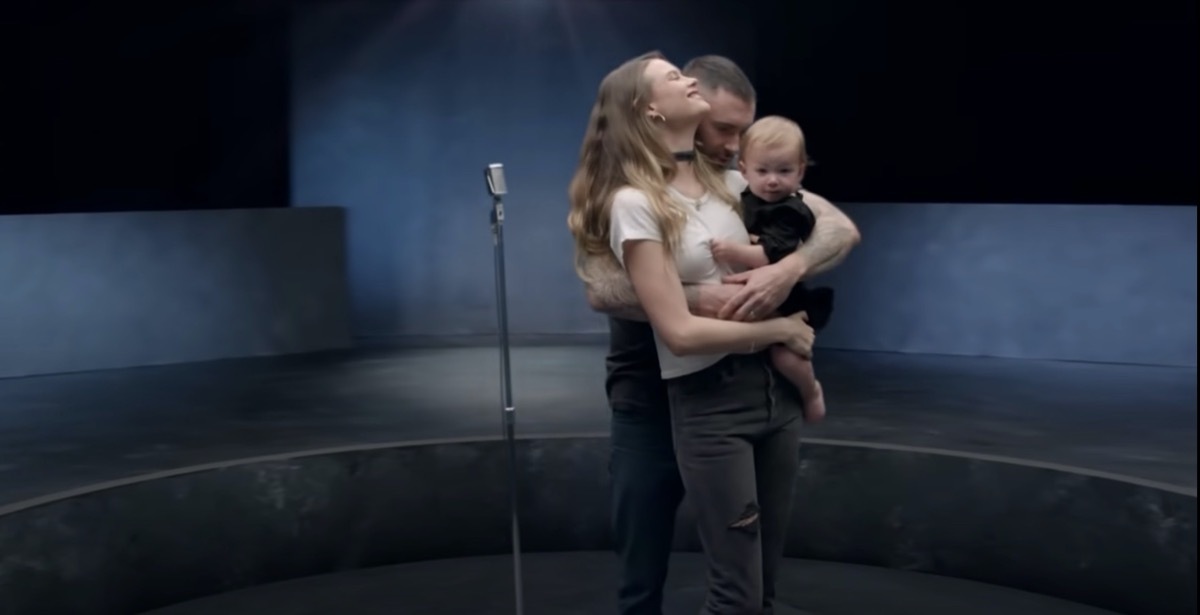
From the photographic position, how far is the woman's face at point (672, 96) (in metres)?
2.35

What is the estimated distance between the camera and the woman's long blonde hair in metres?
2.31

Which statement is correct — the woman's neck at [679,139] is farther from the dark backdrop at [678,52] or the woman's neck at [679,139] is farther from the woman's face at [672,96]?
the dark backdrop at [678,52]

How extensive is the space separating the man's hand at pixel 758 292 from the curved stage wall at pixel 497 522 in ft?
5.43

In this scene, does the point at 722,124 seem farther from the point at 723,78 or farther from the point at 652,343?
the point at 652,343

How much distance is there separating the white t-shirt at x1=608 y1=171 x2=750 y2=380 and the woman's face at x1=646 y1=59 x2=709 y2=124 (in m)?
A: 0.12

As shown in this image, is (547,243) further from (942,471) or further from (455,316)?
(942,471)

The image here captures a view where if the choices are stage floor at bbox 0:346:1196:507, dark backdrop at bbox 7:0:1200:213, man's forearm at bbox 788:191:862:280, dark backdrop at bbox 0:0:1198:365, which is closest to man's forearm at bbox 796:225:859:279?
man's forearm at bbox 788:191:862:280

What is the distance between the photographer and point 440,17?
7418 mm

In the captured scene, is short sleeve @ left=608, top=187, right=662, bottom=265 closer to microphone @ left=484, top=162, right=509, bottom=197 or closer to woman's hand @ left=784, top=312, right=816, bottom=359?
woman's hand @ left=784, top=312, right=816, bottom=359

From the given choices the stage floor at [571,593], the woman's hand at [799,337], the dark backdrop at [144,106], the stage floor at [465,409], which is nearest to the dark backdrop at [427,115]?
the dark backdrop at [144,106]

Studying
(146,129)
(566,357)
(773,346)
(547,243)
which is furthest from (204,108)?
(773,346)

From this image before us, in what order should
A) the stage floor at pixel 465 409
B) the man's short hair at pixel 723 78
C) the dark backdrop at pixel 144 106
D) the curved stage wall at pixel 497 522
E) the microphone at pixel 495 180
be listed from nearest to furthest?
the man's short hair at pixel 723 78 < the microphone at pixel 495 180 < the curved stage wall at pixel 497 522 < the stage floor at pixel 465 409 < the dark backdrop at pixel 144 106

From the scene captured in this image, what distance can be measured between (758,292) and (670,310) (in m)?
0.16

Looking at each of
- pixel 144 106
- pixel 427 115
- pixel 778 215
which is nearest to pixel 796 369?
pixel 778 215
